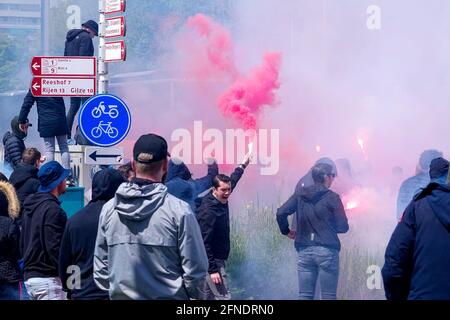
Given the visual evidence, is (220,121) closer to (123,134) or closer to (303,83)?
(303,83)

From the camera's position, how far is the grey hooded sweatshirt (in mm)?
4758

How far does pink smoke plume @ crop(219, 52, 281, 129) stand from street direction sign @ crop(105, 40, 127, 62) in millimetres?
2209

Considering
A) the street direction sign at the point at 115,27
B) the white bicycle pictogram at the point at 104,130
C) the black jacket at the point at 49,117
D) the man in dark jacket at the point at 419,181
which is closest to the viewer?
the man in dark jacket at the point at 419,181

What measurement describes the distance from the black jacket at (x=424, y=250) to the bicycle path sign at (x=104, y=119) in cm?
507

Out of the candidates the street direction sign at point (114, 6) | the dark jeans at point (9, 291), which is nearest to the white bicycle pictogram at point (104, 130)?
the street direction sign at point (114, 6)

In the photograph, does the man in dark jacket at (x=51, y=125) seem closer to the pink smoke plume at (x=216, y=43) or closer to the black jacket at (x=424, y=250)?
the pink smoke plume at (x=216, y=43)

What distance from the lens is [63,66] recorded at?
9430mm

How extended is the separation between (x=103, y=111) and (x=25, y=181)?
1.15 meters

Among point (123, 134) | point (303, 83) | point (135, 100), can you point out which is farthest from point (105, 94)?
point (303, 83)

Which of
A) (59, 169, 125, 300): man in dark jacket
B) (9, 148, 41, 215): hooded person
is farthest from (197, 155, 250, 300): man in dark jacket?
(59, 169, 125, 300): man in dark jacket

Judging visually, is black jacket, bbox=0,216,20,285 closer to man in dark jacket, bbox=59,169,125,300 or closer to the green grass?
man in dark jacket, bbox=59,169,125,300

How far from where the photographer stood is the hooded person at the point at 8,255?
6.89 m

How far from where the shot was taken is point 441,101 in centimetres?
1192

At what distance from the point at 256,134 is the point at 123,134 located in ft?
8.14
